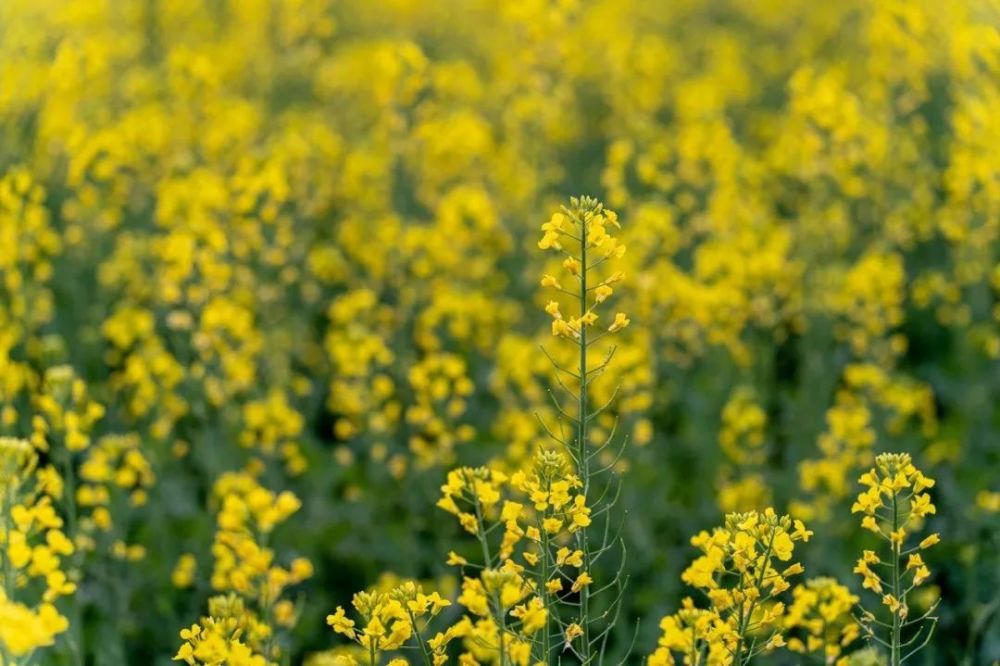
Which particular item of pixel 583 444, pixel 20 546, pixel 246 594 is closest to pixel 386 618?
pixel 583 444

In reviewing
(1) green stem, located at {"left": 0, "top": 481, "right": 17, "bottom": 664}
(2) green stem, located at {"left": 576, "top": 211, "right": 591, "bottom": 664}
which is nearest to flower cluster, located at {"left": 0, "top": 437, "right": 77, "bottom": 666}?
(1) green stem, located at {"left": 0, "top": 481, "right": 17, "bottom": 664}

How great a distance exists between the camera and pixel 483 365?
25.1ft

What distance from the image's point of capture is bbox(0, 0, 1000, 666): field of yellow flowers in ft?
14.9

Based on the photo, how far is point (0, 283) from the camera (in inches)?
285

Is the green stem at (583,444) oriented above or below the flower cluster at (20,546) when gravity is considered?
above

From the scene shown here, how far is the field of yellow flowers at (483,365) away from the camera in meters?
4.54

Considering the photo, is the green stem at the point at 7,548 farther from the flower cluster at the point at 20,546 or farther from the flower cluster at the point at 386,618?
the flower cluster at the point at 386,618

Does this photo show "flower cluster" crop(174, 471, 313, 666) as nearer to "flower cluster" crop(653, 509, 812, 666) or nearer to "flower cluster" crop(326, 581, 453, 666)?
"flower cluster" crop(326, 581, 453, 666)

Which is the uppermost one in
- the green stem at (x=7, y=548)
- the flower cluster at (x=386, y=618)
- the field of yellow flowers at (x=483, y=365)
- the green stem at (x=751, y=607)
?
the field of yellow flowers at (x=483, y=365)

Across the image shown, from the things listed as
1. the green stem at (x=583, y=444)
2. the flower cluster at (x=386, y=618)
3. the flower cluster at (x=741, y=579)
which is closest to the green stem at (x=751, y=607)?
the flower cluster at (x=741, y=579)

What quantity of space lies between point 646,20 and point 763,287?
9.72 meters

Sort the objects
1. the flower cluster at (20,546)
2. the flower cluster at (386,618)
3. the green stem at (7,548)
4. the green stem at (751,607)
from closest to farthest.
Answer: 1. the flower cluster at (20,546)
2. the flower cluster at (386,618)
3. the green stem at (751,607)
4. the green stem at (7,548)

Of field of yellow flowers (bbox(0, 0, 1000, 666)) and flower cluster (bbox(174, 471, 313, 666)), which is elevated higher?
field of yellow flowers (bbox(0, 0, 1000, 666))

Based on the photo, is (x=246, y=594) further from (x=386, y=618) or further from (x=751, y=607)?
(x=751, y=607)
